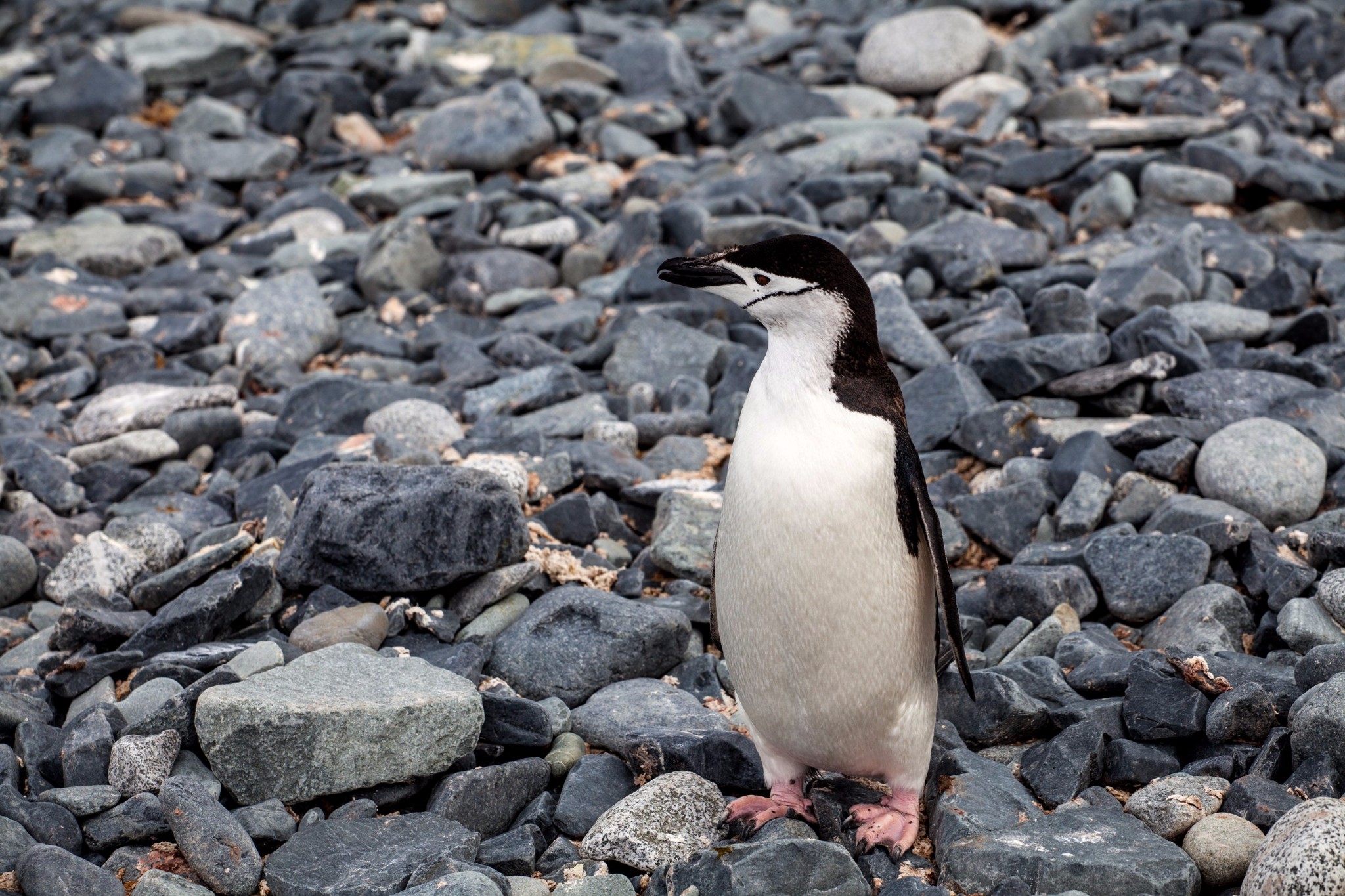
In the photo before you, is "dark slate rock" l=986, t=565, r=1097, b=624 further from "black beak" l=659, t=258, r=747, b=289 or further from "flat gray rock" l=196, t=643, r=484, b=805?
"flat gray rock" l=196, t=643, r=484, b=805

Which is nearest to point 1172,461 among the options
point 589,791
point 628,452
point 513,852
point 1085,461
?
point 1085,461

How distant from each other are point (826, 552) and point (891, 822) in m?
0.78

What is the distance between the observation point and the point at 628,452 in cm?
577

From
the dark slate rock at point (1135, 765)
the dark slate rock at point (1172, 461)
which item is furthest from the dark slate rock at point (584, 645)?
the dark slate rock at point (1172, 461)

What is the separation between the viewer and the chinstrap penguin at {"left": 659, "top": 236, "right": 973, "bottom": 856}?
3.16 m

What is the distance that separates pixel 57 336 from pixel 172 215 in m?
2.40

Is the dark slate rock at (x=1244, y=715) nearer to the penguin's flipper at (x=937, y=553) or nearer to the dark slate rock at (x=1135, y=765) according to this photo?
the dark slate rock at (x=1135, y=765)

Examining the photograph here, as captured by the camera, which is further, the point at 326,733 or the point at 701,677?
the point at 701,677

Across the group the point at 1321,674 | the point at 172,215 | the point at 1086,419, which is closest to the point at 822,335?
the point at 1321,674

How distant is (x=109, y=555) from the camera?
4820 millimetres

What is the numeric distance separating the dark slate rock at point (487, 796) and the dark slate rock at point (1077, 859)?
1.18 metres

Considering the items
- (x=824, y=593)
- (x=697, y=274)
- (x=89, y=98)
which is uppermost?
(x=697, y=274)

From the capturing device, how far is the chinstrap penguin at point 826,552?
3158 millimetres

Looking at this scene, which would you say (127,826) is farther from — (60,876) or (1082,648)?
(1082,648)
